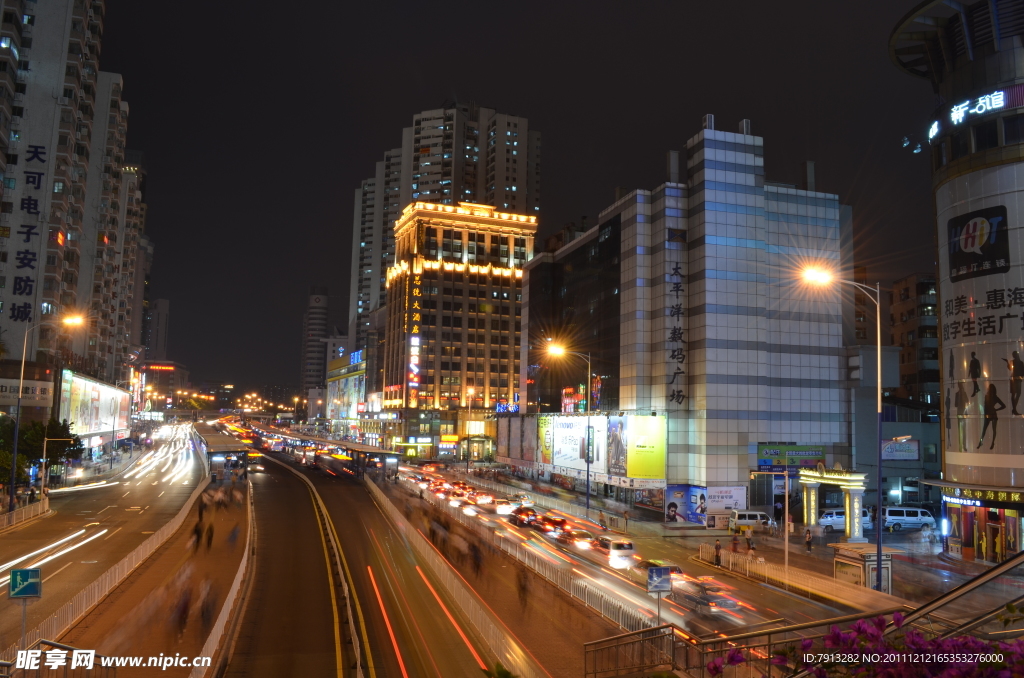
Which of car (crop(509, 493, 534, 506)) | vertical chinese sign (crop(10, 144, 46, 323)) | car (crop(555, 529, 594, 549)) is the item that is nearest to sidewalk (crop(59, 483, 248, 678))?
car (crop(555, 529, 594, 549))

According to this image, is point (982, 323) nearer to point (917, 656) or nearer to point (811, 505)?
point (811, 505)

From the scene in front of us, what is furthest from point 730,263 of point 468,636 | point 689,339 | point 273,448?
point 273,448

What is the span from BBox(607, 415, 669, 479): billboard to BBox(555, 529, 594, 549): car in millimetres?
18063

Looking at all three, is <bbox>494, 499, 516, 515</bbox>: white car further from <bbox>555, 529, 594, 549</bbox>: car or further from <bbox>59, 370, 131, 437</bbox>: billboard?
<bbox>59, 370, 131, 437</bbox>: billboard

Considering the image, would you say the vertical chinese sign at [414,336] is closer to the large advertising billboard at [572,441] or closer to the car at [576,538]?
the large advertising billboard at [572,441]

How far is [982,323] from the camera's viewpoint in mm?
39500

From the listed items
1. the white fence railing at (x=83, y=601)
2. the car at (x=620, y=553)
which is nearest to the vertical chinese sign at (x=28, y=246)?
the white fence railing at (x=83, y=601)

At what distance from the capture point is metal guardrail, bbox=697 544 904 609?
25520mm

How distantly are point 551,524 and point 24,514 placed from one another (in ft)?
116

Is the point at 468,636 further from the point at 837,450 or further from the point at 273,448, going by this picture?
the point at 273,448

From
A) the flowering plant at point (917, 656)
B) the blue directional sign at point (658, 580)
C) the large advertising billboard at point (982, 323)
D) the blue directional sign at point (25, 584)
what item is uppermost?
the large advertising billboard at point (982, 323)

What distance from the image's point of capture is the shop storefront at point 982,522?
122 feet

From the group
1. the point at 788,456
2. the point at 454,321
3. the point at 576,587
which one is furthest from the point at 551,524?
the point at 454,321

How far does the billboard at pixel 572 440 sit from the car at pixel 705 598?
33.1 m
